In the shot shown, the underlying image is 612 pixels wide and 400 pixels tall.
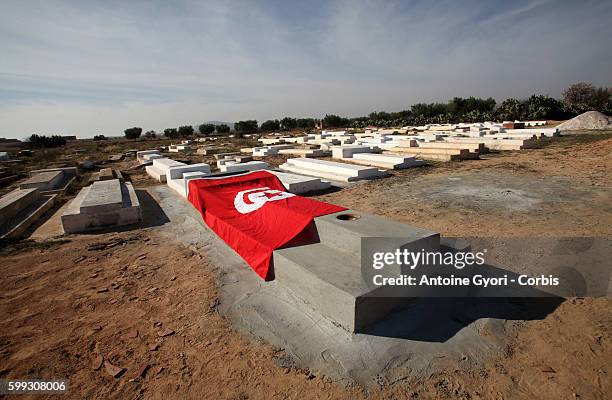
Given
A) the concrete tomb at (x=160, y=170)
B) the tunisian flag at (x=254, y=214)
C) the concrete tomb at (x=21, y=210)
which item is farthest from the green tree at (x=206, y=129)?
the tunisian flag at (x=254, y=214)

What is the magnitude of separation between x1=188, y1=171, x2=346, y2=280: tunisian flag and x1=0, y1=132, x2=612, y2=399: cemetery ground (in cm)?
69

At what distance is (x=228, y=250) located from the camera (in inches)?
215

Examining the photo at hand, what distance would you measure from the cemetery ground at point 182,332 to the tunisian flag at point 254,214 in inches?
27.0

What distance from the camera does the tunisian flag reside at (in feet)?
15.0

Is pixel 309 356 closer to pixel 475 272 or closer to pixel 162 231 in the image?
pixel 475 272

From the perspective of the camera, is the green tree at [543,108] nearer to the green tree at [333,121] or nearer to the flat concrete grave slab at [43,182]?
the green tree at [333,121]

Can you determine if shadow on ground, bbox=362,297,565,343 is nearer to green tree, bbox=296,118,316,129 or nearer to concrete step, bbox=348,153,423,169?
concrete step, bbox=348,153,423,169

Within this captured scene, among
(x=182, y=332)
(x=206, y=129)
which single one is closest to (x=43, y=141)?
(x=206, y=129)

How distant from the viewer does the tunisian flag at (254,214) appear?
15.0 ft

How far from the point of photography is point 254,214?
19.2 ft

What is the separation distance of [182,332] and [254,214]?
2790 millimetres

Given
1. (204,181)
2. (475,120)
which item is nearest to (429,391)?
(204,181)

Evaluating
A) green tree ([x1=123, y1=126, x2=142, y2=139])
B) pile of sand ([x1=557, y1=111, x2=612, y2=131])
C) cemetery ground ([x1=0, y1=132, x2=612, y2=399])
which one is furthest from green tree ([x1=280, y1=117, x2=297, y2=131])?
cemetery ground ([x1=0, y1=132, x2=612, y2=399])

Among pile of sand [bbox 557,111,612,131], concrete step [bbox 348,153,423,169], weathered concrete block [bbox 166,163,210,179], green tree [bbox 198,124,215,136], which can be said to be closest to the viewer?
weathered concrete block [bbox 166,163,210,179]
